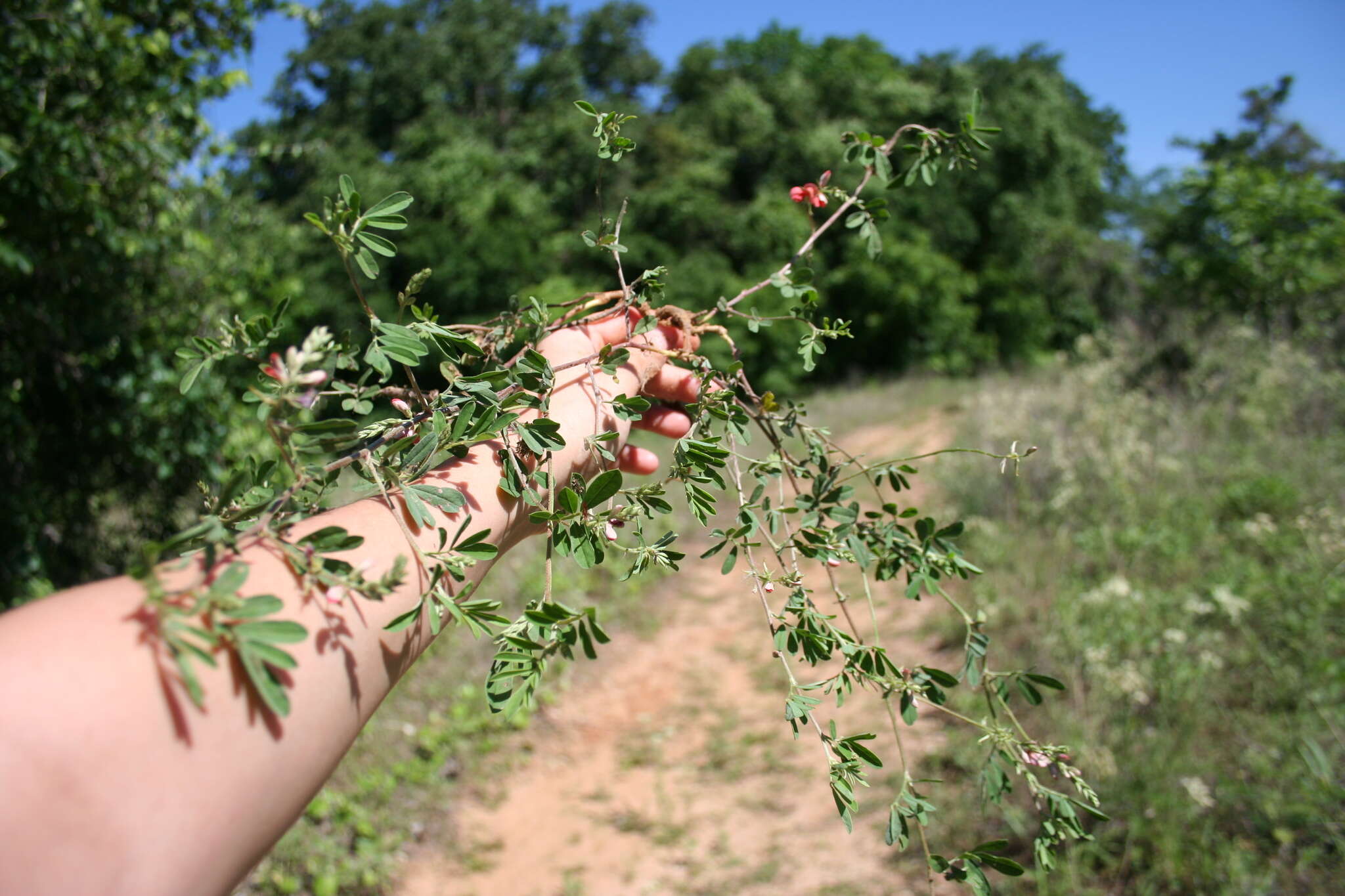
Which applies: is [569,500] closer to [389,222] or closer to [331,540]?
[331,540]

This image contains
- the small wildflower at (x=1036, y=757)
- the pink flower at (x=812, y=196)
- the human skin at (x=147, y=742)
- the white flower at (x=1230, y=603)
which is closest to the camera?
the human skin at (x=147, y=742)

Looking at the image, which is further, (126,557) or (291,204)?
(291,204)

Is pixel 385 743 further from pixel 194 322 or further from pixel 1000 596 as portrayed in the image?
pixel 1000 596

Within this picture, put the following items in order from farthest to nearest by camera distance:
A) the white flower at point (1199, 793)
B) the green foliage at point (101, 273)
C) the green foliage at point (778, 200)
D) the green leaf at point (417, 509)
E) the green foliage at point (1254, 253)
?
the green foliage at point (778, 200) → the green foliage at point (1254, 253) → the green foliage at point (101, 273) → the white flower at point (1199, 793) → the green leaf at point (417, 509)

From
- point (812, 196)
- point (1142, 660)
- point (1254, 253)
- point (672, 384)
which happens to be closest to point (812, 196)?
point (812, 196)

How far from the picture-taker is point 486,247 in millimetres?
18031

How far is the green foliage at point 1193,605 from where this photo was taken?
2.80 metres

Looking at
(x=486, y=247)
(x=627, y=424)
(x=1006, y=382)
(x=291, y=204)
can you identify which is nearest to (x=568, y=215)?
(x=486, y=247)

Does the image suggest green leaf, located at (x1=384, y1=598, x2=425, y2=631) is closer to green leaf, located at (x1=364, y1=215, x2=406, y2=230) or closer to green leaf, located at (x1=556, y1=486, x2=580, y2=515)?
green leaf, located at (x1=556, y1=486, x2=580, y2=515)

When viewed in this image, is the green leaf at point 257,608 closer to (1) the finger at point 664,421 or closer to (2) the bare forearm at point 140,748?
(2) the bare forearm at point 140,748

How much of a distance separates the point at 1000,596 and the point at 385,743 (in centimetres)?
364

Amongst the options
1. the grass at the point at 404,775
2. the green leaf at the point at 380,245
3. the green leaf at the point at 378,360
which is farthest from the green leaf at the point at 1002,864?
the grass at the point at 404,775

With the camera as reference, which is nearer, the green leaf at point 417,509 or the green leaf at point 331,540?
the green leaf at point 331,540

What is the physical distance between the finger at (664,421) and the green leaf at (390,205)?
587 millimetres
